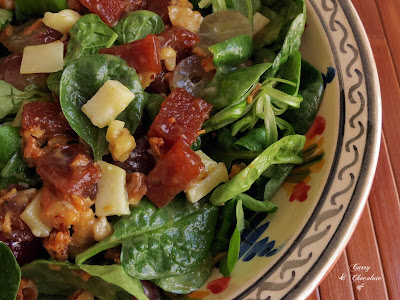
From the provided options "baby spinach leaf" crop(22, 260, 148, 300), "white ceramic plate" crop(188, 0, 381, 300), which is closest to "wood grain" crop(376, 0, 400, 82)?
"white ceramic plate" crop(188, 0, 381, 300)

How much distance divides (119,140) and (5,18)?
35.8 inches

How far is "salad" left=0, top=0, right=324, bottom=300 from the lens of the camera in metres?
1.61

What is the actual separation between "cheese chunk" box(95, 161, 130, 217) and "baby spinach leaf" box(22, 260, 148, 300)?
0.20 metres

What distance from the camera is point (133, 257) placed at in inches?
63.0

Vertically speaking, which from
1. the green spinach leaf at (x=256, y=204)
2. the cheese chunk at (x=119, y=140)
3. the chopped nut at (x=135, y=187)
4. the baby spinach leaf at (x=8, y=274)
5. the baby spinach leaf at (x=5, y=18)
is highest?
the baby spinach leaf at (x=5, y=18)

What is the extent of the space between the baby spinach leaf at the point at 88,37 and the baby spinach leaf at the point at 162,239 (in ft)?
2.25

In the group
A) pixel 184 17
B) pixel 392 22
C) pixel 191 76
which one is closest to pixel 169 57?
pixel 191 76

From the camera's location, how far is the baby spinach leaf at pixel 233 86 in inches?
69.7

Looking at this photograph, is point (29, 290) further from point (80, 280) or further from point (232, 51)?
point (232, 51)

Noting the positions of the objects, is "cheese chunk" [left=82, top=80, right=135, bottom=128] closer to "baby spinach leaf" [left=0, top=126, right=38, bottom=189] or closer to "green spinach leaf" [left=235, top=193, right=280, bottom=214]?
"baby spinach leaf" [left=0, top=126, right=38, bottom=189]

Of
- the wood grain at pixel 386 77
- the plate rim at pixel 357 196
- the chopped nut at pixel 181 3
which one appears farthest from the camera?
the wood grain at pixel 386 77

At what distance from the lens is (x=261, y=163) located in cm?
174

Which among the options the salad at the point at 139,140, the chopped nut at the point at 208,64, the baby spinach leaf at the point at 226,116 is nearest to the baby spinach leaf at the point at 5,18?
the salad at the point at 139,140

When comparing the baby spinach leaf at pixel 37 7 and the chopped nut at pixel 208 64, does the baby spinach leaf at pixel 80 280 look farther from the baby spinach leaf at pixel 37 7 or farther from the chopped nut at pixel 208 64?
the baby spinach leaf at pixel 37 7
